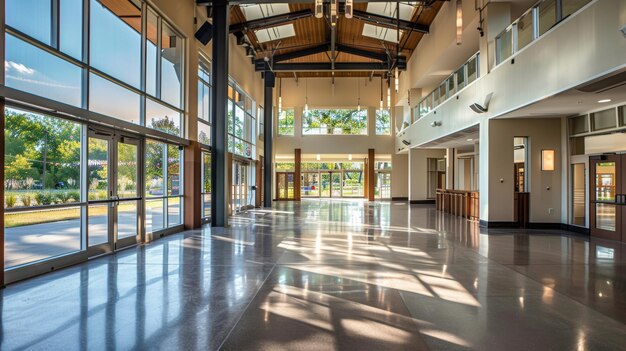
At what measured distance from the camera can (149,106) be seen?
8.77 m

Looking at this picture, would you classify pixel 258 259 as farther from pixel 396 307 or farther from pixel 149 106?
pixel 149 106

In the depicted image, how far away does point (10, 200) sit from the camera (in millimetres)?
5039

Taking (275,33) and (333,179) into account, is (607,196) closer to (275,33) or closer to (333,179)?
(275,33)

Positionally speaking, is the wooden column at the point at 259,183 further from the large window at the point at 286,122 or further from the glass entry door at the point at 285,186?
the glass entry door at the point at 285,186

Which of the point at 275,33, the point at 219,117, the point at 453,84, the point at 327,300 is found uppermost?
the point at 275,33

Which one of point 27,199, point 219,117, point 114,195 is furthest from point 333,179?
point 27,199

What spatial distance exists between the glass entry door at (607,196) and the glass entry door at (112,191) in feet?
35.5

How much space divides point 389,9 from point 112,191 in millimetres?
12470

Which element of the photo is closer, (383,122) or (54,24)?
(54,24)

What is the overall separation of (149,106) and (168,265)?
4.38 m

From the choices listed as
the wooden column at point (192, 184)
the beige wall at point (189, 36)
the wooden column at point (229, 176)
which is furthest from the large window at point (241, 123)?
the wooden column at point (192, 184)

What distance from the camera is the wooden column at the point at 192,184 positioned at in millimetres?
10508

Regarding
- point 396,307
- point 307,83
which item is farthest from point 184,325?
point 307,83

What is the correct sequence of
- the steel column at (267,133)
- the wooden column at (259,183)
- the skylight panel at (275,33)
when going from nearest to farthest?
the skylight panel at (275,33)
the wooden column at (259,183)
the steel column at (267,133)
